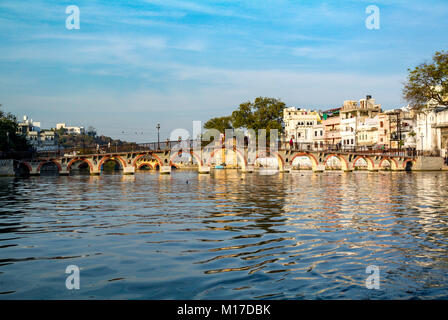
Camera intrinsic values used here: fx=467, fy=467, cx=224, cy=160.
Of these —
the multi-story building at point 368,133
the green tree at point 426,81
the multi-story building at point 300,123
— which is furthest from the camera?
the multi-story building at point 300,123

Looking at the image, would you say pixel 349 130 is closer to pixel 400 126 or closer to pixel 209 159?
pixel 400 126

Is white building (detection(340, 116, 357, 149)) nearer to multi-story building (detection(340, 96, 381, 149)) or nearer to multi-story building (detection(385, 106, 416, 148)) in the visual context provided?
multi-story building (detection(340, 96, 381, 149))

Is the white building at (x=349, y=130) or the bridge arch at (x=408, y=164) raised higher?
the white building at (x=349, y=130)

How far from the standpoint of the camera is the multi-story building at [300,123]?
116 m

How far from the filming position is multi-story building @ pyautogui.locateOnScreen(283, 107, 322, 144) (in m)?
116

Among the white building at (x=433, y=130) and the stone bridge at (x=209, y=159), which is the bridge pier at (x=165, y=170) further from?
the white building at (x=433, y=130)

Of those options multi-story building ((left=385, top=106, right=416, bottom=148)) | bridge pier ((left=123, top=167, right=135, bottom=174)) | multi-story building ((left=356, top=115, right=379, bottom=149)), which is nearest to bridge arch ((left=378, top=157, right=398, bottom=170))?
multi-story building ((left=385, top=106, right=416, bottom=148))

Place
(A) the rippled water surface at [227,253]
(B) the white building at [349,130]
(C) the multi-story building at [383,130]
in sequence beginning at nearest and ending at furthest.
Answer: (A) the rippled water surface at [227,253] → (C) the multi-story building at [383,130] → (B) the white building at [349,130]

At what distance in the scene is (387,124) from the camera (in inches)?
3620

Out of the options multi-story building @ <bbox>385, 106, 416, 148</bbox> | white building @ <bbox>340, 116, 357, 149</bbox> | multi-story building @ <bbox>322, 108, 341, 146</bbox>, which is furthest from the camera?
multi-story building @ <bbox>322, 108, 341, 146</bbox>

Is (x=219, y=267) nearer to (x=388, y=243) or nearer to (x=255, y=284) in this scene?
(x=255, y=284)

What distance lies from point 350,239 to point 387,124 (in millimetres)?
86448

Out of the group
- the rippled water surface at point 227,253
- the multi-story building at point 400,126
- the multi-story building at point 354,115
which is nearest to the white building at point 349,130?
the multi-story building at point 354,115

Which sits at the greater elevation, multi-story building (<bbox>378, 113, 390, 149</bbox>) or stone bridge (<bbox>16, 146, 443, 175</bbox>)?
multi-story building (<bbox>378, 113, 390, 149</bbox>)
